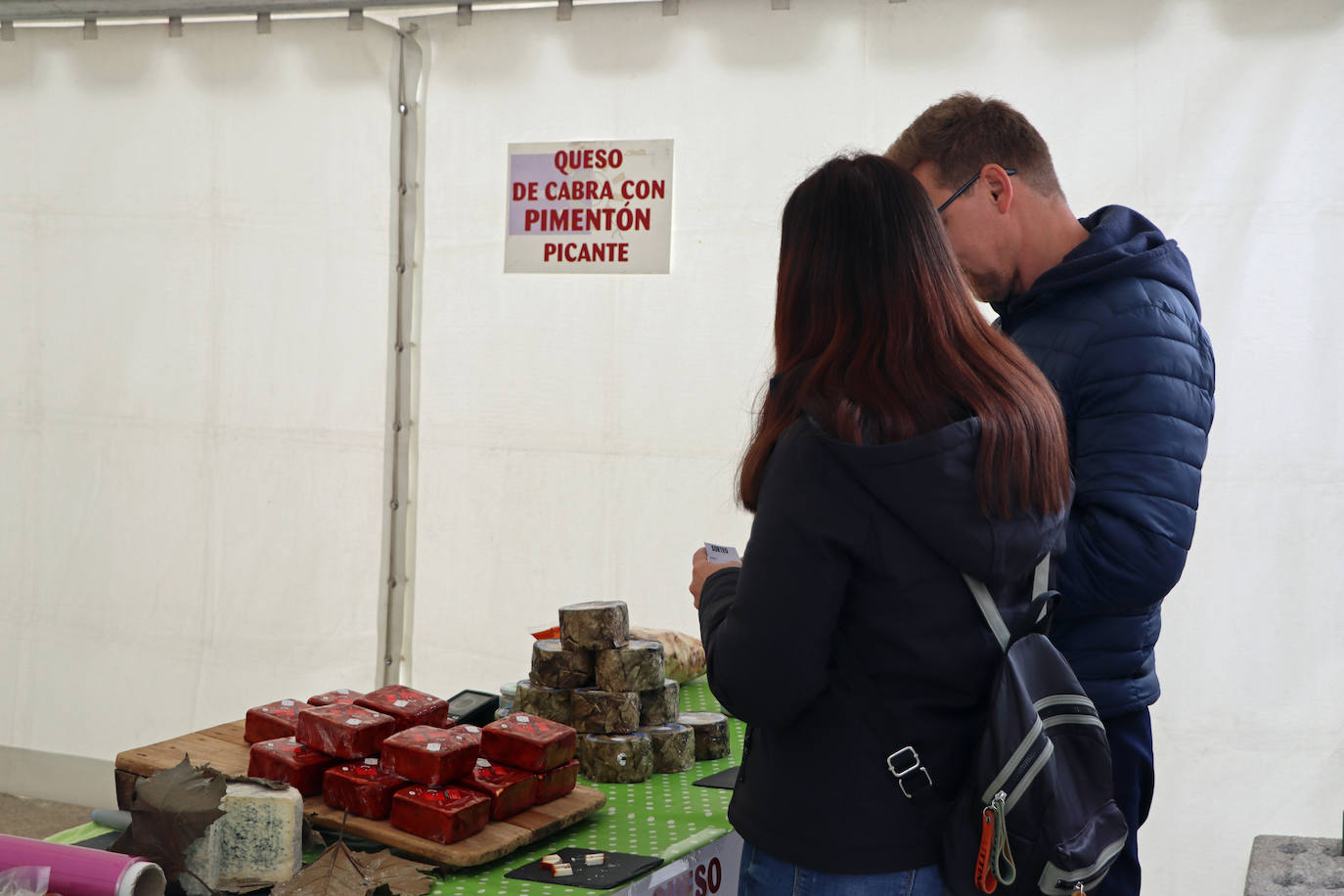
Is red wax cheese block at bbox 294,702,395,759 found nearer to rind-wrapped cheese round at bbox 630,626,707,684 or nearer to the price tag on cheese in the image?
the price tag on cheese

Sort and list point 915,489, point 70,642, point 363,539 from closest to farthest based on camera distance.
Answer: point 915,489 < point 363,539 < point 70,642

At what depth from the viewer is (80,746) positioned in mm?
3732

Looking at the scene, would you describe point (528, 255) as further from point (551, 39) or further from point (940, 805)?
point (940, 805)

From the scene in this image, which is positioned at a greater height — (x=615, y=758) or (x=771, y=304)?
(x=771, y=304)

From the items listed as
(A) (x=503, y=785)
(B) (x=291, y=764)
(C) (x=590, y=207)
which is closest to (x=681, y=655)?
(A) (x=503, y=785)

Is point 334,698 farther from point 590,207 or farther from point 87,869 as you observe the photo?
point 590,207

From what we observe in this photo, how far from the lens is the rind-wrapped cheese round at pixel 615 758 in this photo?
1860mm

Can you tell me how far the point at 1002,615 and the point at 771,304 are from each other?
1.97m

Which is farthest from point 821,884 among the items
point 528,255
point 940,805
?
point 528,255

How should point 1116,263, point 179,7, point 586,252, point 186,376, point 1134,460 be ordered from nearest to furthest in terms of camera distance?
point 1134,460 → point 1116,263 → point 586,252 → point 179,7 → point 186,376

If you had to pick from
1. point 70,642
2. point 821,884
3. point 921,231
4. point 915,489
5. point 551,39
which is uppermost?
point 551,39

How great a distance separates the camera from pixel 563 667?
74.7 inches

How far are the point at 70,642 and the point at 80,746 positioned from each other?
0.33 metres

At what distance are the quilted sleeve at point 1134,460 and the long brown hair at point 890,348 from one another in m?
0.21
